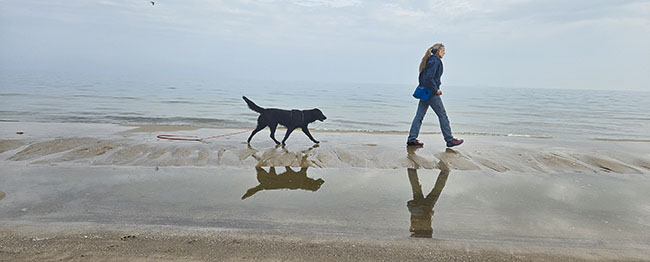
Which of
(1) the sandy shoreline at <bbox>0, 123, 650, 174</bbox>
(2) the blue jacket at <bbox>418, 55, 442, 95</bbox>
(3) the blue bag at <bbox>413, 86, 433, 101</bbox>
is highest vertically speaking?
(2) the blue jacket at <bbox>418, 55, 442, 95</bbox>

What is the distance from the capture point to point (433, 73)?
23.0 ft

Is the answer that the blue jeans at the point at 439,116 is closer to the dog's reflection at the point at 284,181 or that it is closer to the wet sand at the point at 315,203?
the wet sand at the point at 315,203

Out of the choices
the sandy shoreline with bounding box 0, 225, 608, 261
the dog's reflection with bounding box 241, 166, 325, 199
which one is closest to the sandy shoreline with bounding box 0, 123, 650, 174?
the dog's reflection with bounding box 241, 166, 325, 199

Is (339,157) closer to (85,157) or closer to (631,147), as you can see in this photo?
(85,157)

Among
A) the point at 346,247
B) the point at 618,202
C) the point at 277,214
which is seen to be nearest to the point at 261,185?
the point at 277,214

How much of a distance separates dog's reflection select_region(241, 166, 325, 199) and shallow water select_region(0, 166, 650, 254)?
2cm

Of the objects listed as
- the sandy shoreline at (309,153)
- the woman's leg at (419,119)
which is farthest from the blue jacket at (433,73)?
the sandy shoreline at (309,153)

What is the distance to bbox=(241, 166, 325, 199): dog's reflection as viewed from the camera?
447 centimetres

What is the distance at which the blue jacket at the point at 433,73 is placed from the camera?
700 centimetres

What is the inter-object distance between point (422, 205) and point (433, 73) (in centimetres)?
382

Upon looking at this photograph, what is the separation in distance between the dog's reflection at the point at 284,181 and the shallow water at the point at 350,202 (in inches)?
1.0

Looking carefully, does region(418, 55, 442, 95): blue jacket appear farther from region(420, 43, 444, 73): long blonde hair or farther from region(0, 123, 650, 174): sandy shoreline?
region(0, 123, 650, 174): sandy shoreline

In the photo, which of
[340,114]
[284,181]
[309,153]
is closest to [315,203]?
[284,181]

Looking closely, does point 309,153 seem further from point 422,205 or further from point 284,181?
point 422,205
